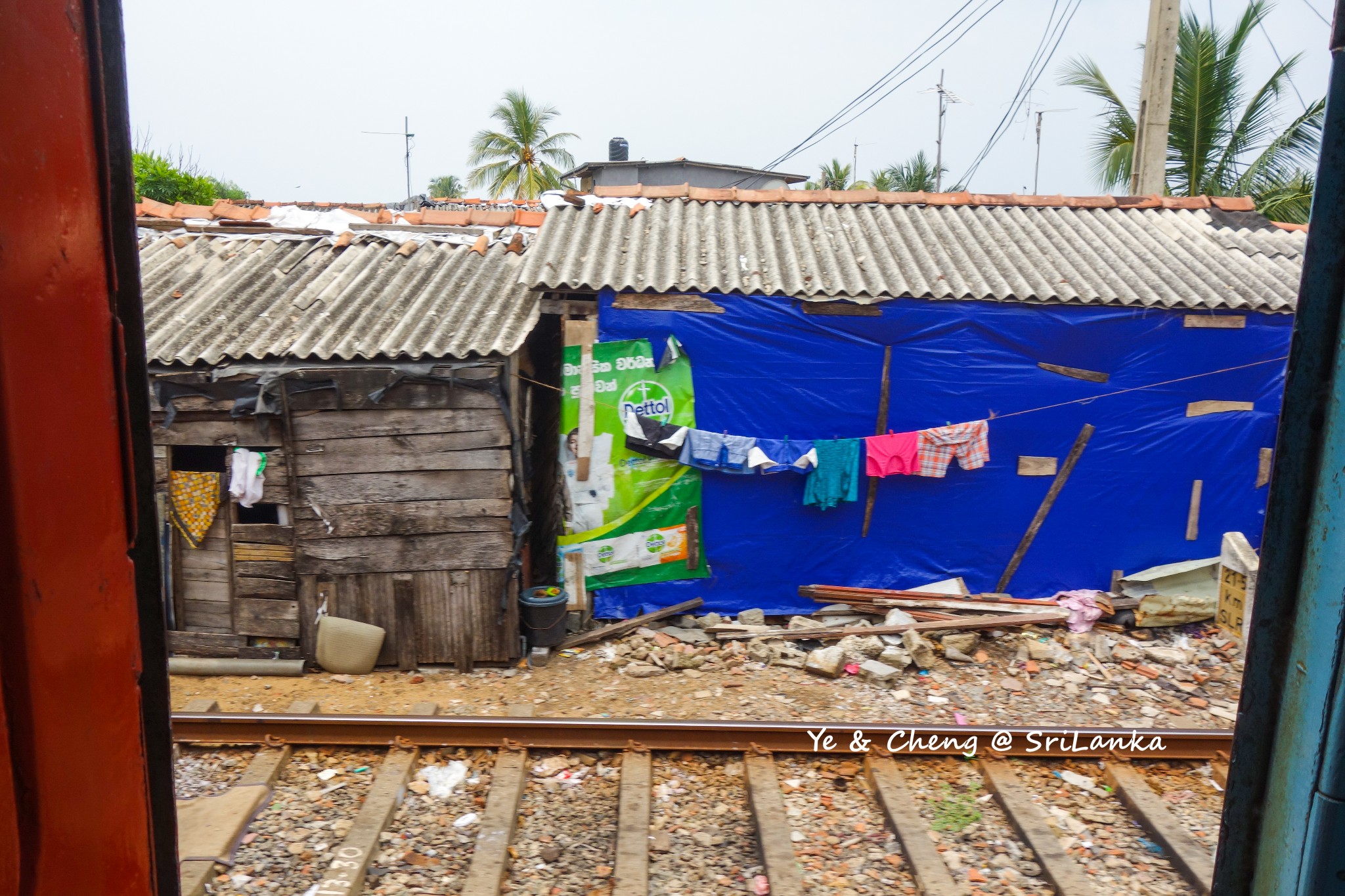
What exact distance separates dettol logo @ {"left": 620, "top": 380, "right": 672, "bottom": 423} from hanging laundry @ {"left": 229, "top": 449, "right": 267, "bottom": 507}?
10.8ft

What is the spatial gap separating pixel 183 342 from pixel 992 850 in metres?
7.39

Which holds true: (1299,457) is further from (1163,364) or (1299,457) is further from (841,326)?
(1163,364)

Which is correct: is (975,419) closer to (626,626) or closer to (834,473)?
(834,473)

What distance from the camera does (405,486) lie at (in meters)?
7.29

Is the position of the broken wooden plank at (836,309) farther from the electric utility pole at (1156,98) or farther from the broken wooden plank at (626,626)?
the electric utility pole at (1156,98)

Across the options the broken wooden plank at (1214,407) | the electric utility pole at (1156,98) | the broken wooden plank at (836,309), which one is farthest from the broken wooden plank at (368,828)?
the electric utility pole at (1156,98)

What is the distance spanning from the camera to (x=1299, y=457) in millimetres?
1295

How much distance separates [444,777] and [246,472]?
398 centimetres

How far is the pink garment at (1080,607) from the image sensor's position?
317 inches

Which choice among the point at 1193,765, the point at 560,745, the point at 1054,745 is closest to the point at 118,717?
the point at 560,745

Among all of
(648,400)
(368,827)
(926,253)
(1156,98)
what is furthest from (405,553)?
(1156,98)

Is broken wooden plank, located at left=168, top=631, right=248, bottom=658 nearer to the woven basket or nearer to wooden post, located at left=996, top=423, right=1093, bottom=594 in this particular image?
the woven basket

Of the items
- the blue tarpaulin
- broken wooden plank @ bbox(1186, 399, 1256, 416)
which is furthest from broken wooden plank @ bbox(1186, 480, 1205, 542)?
broken wooden plank @ bbox(1186, 399, 1256, 416)

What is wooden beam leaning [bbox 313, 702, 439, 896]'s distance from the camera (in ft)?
12.3
